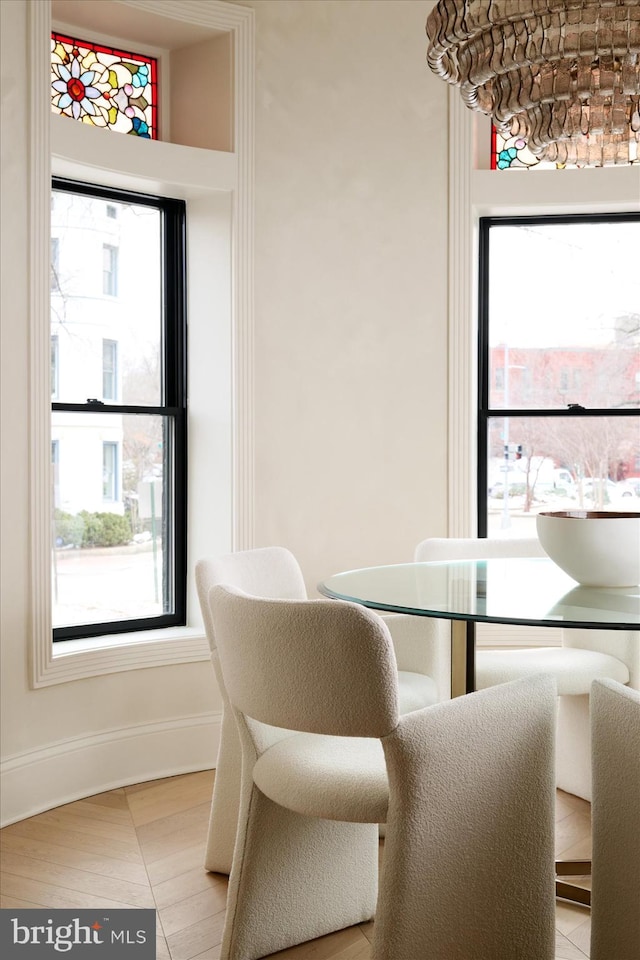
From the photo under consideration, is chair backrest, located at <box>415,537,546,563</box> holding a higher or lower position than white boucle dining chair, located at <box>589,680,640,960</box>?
higher

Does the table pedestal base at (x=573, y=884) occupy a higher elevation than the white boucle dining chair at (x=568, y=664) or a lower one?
lower

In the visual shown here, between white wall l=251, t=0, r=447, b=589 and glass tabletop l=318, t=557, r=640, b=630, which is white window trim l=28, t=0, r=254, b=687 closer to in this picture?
white wall l=251, t=0, r=447, b=589

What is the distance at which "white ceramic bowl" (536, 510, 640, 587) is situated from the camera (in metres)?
2.26

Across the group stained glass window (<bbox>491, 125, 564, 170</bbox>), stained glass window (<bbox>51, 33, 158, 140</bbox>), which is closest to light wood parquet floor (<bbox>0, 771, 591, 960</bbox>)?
stained glass window (<bbox>51, 33, 158, 140</bbox>)

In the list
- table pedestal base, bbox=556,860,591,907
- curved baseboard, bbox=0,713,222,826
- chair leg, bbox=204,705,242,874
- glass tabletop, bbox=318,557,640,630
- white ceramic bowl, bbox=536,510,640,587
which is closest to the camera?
glass tabletop, bbox=318,557,640,630

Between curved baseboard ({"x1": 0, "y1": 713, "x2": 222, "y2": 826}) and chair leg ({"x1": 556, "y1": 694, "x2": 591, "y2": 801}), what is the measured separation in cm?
130

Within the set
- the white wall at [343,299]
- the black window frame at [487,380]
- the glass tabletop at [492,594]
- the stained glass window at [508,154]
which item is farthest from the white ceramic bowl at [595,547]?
the stained glass window at [508,154]

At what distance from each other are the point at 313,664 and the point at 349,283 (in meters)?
2.37

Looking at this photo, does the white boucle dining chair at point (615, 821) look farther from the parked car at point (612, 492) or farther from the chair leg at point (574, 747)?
the parked car at point (612, 492)

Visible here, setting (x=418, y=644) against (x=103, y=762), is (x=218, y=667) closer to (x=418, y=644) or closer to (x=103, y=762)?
(x=418, y=644)

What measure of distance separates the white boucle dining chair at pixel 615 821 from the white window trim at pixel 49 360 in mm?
1968

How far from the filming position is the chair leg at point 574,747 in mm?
3123

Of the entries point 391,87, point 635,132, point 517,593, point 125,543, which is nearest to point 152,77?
point 391,87

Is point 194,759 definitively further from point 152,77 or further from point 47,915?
point 152,77
